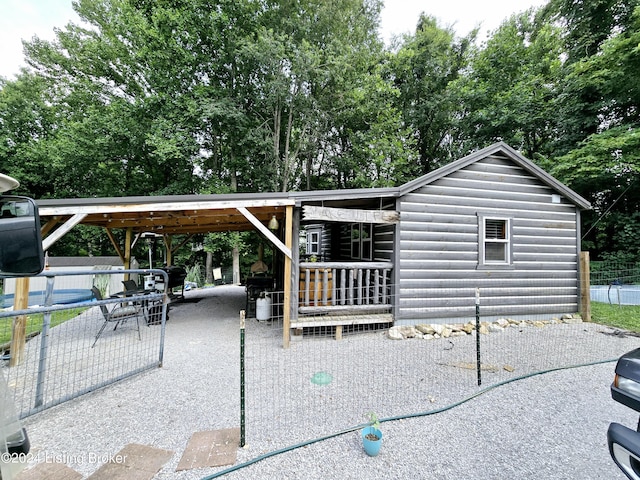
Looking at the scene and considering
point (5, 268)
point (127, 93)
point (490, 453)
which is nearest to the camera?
point (5, 268)

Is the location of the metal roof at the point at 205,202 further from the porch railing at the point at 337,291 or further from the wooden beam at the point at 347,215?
the porch railing at the point at 337,291

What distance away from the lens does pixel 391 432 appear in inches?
103

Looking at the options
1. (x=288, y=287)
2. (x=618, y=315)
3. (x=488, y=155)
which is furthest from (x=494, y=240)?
(x=288, y=287)

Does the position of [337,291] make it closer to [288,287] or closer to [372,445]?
[288,287]

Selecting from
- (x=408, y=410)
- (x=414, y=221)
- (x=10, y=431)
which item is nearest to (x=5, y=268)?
(x=10, y=431)

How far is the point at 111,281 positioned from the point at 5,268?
1176 centimetres

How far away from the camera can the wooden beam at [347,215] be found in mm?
4953

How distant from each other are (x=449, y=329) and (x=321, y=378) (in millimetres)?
3367

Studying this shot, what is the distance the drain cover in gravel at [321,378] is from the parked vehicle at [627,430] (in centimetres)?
263

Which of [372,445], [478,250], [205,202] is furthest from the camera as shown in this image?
[478,250]

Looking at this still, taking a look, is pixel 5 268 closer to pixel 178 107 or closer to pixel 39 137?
pixel 178 107

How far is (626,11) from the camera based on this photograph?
37.7 ft

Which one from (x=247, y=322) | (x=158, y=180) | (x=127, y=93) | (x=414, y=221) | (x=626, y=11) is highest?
(x=626, y=11)

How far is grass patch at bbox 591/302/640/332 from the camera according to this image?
6223 mm
